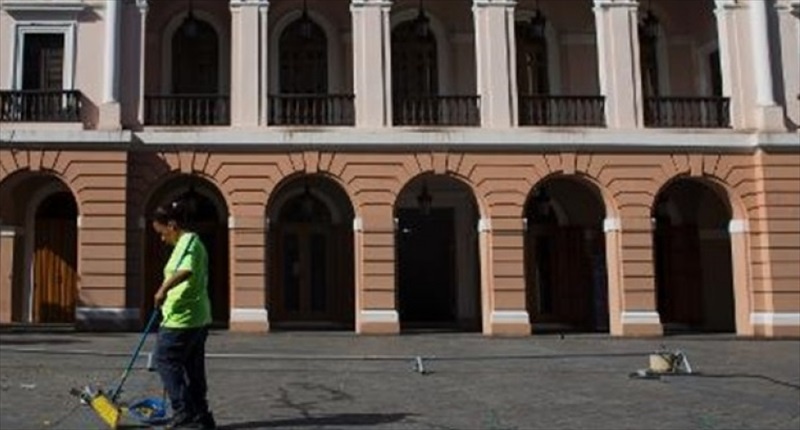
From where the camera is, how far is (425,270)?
26.5 m

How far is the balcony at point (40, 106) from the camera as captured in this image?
22.2 m

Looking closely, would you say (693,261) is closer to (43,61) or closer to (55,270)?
(55,270)

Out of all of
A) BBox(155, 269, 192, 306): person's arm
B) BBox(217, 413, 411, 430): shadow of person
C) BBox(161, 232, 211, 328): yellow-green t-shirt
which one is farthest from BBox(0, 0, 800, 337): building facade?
BBox(155, 269, 192, 306): person's arm

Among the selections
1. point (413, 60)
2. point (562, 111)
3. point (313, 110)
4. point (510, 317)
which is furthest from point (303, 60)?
point (510, 317)

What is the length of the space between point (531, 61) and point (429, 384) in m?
14.7

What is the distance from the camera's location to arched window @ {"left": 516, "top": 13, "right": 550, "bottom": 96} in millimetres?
25234

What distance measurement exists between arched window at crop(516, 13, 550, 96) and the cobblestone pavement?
8.30 meters

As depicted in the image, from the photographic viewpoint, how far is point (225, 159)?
22.5 metres

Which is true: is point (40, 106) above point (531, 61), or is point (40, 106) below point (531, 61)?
below

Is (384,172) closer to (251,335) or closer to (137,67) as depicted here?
(251,335)

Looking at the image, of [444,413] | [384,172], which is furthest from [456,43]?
[444,413]

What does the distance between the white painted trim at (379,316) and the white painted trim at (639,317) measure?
5167 mm

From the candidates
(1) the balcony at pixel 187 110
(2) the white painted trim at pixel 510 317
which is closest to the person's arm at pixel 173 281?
(2) the white painted trim at pixel 510 317

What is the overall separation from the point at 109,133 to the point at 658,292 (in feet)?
47.1
